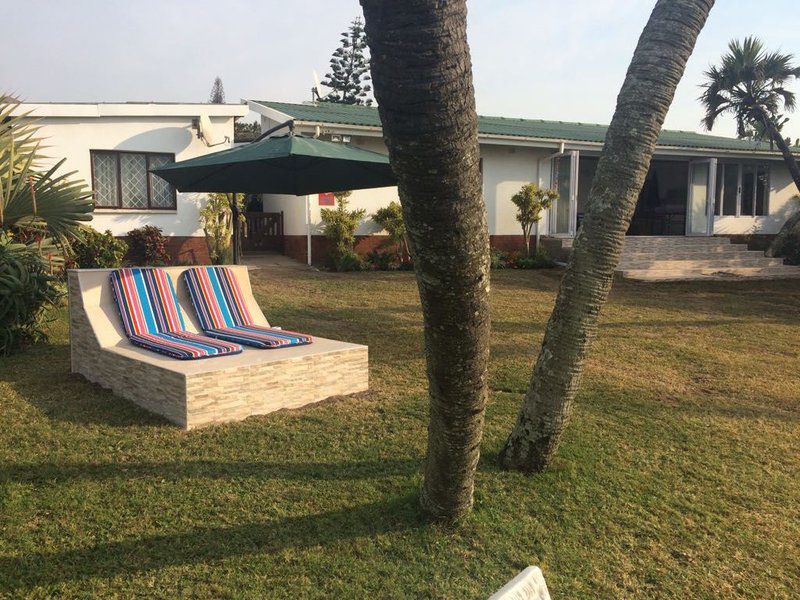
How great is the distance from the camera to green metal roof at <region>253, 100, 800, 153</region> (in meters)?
16.4

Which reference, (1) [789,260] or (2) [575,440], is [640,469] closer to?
(2) [575,440]

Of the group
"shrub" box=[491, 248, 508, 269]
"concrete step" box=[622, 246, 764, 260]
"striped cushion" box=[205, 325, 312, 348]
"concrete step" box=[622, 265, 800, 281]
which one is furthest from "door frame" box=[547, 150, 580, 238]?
"striped cushion" box=[205, 325, 312, 348]

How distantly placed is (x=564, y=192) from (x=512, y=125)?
317 centimetres

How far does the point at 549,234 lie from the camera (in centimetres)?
1886

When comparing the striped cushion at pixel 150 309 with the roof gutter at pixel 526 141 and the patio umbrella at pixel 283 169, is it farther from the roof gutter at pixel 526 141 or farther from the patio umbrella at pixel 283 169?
the roof gutter at pixel 526 141

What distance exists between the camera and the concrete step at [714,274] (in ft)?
51.6

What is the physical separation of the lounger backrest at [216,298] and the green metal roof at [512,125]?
8371 millimetres

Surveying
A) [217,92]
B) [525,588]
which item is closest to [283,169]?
[525,588]

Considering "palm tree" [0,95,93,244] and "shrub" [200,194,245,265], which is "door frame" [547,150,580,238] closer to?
"shrub" [200,194,245,265]

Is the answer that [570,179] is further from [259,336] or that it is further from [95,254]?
[259,336]

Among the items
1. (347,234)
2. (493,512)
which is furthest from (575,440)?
(347,234)

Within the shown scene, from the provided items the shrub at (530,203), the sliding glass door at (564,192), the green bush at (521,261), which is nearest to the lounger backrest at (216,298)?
the green bush at (521,261)

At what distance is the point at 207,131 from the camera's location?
48.8 feet

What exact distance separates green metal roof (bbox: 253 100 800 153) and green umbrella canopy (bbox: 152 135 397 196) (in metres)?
7.07
